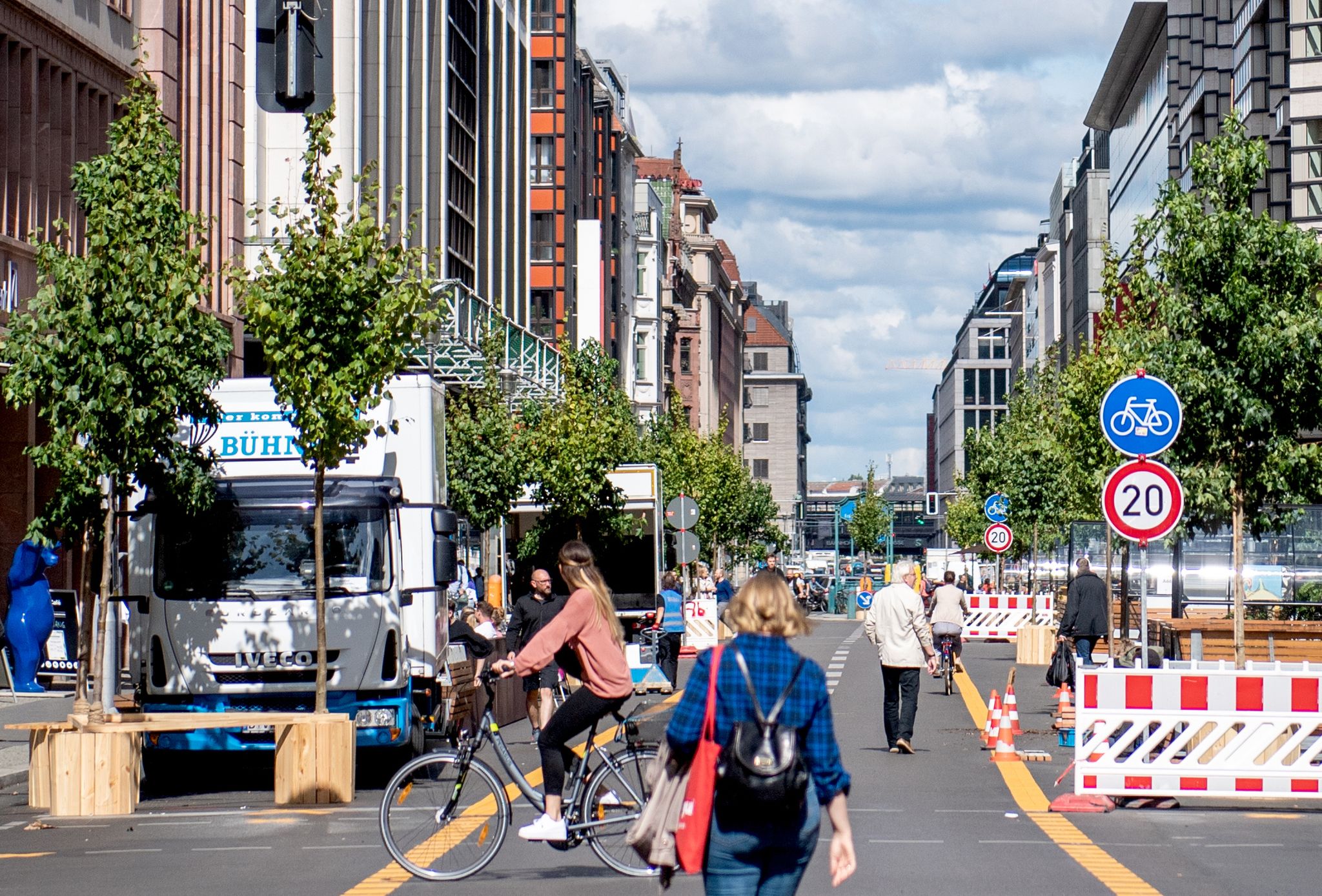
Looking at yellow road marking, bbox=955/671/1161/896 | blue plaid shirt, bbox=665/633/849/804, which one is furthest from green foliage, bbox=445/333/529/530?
A: blue plaid shirt, bbox=665/633/849/804

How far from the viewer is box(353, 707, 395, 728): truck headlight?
663 inches

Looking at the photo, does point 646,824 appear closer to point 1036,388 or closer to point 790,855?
point 790,855

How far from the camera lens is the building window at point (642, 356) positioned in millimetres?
105125

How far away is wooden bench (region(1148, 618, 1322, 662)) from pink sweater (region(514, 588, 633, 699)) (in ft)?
50.3

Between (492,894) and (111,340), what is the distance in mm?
Answer: 7419

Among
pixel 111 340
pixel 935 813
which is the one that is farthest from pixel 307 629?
pixel 935 813

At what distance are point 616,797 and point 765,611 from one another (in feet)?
14.9

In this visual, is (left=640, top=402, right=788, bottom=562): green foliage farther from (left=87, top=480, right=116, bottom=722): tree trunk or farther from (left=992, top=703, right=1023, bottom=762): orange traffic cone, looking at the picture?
(left=87, top=480, right=116, bottom=722): tree trunk

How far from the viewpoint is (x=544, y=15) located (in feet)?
277

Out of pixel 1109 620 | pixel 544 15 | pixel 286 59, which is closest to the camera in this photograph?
pixel 286 59

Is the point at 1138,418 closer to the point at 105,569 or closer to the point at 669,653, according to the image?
the point at 105,569

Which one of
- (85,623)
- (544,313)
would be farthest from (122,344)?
(544,313)

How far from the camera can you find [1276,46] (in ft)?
196

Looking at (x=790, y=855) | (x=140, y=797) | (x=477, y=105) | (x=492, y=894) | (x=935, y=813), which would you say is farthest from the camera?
(x=477, y=105)
